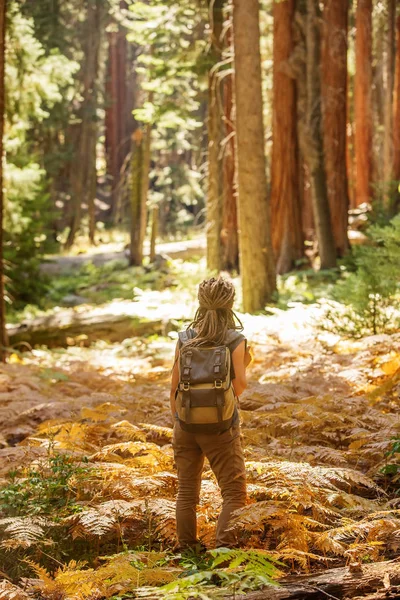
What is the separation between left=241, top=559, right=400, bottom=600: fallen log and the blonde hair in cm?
137

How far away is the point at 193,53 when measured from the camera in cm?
1691

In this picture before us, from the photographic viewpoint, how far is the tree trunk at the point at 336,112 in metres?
17.8

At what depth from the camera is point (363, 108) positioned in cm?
2630

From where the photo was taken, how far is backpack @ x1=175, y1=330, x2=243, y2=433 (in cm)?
414

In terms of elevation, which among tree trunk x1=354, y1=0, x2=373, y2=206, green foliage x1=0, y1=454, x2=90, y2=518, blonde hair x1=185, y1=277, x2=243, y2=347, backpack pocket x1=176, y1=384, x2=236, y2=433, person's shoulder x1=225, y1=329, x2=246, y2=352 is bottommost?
green foliage x1=0, y1=454, x2=90, y2=518

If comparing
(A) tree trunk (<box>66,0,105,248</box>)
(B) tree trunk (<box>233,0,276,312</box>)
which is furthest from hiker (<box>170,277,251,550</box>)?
(A) tree trunk (<box>66,0,105,248</box>)

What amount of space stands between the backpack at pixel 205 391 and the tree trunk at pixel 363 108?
2218cm

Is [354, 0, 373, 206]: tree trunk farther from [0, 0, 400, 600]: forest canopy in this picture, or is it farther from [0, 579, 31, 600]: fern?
[0, 579, 31, 600]: fern

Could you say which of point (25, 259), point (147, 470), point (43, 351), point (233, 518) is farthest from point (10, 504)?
point (25, 259)

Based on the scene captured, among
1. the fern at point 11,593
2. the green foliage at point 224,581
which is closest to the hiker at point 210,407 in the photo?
the green foliage at point 224,581

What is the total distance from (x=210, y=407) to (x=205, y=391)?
0.09 meters

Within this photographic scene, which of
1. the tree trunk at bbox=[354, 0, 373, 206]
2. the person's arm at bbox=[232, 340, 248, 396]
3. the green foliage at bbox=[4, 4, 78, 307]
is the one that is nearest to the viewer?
the person's arm at bbox=[232, 340, 248, 396]

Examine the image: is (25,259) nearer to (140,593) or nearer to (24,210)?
(24,210)

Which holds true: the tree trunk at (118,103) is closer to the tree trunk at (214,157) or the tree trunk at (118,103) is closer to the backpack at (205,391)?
the tree trunk at (214,157)
